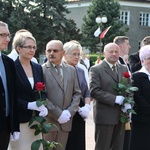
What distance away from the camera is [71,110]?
184 inches

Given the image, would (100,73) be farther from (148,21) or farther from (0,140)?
(148,21)

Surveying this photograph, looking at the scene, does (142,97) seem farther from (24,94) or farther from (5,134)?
(5,134)

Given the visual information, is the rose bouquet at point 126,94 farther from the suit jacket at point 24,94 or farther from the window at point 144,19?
the window at point 144,19

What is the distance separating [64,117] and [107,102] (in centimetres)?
87

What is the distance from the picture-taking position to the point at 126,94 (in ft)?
17.1

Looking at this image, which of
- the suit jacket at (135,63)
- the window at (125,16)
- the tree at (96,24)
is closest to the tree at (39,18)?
the tree at (96,24)

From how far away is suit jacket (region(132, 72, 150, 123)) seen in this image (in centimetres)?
512

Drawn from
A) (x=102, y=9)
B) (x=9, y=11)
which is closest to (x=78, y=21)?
(x=102, y=9)

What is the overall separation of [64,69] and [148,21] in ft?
137

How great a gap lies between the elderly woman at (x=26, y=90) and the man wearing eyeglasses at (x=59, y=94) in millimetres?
200

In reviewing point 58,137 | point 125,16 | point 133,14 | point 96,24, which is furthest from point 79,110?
point 133,14

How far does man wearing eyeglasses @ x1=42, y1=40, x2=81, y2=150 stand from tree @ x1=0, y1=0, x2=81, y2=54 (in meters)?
28.1

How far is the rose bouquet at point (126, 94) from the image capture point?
5.02m

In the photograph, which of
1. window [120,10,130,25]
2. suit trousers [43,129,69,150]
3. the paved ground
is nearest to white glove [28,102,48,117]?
suit trousers [43,129,69,150]
